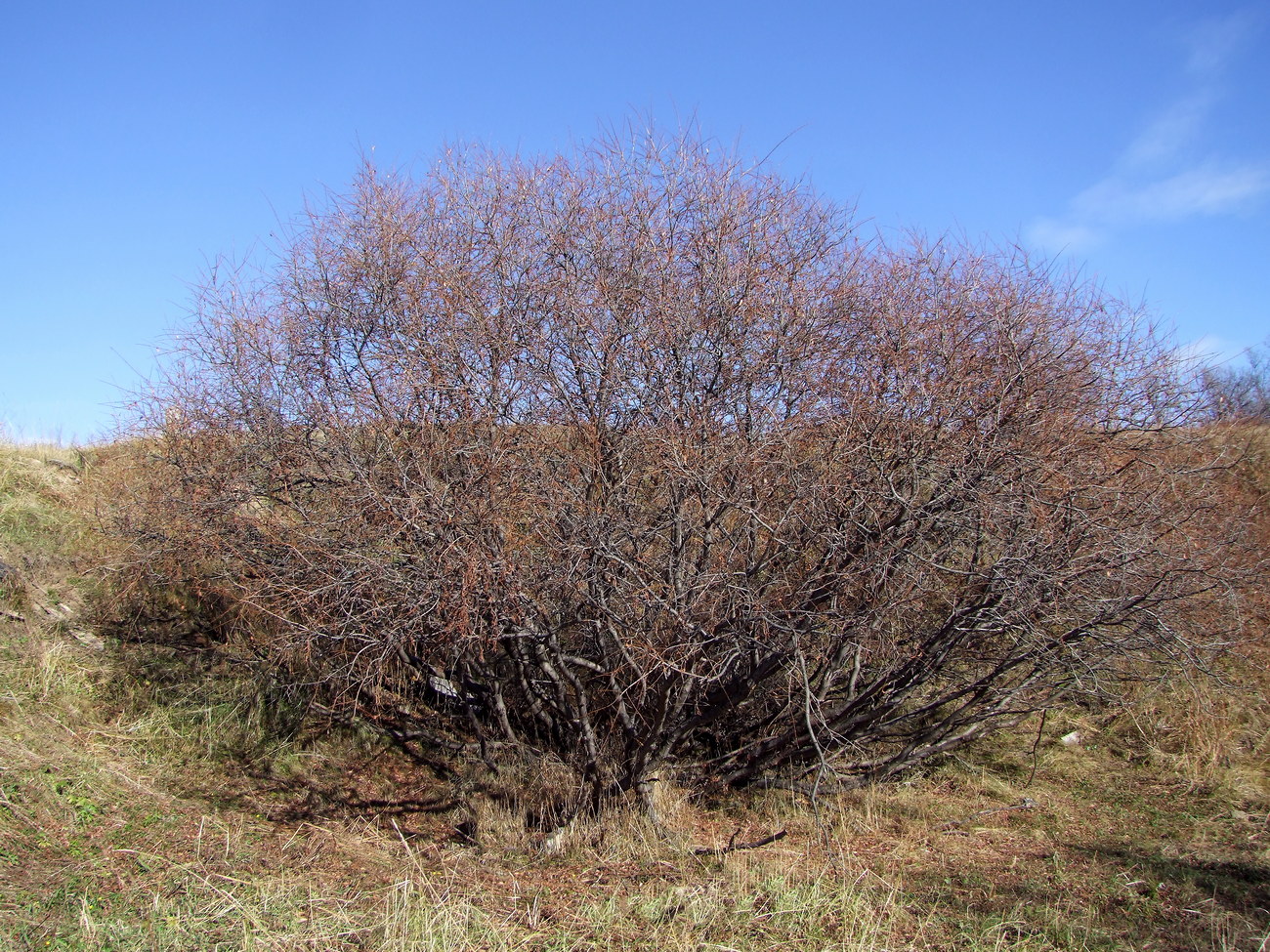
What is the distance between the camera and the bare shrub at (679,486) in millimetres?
5164

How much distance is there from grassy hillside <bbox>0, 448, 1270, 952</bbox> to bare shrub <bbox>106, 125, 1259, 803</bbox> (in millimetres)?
684

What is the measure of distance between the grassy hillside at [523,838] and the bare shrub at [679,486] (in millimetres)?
684

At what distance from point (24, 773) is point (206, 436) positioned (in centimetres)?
267

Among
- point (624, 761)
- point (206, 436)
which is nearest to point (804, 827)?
point (624, 761)

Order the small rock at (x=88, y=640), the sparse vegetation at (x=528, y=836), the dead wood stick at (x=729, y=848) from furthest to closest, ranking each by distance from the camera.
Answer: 1. the small rock at (x=88, y=640)
2. the dead wood stick at (x=729, y=848)
3. the sparse vegetation at (x=528, y=836)

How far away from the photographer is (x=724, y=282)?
19.4ft

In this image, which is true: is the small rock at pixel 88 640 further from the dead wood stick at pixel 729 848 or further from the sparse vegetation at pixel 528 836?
the dead wood stick at pixel 729 848

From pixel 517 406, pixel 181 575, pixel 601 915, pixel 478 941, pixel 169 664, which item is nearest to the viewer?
pixel 478 941

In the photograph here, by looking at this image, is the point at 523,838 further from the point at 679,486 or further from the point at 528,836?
the point at 679,486

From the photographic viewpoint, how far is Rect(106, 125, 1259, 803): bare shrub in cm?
516

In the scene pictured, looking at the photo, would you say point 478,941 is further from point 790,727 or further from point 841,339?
point 841,339

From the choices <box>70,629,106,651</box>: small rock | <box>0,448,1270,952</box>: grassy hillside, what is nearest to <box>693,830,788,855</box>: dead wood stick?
<box>0,448,1270,952</box>: grassy hillside

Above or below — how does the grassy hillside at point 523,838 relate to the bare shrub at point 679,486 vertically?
below

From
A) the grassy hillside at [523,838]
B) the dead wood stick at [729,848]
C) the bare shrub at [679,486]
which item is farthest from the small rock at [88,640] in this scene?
the dead wood stick at [729,848]
